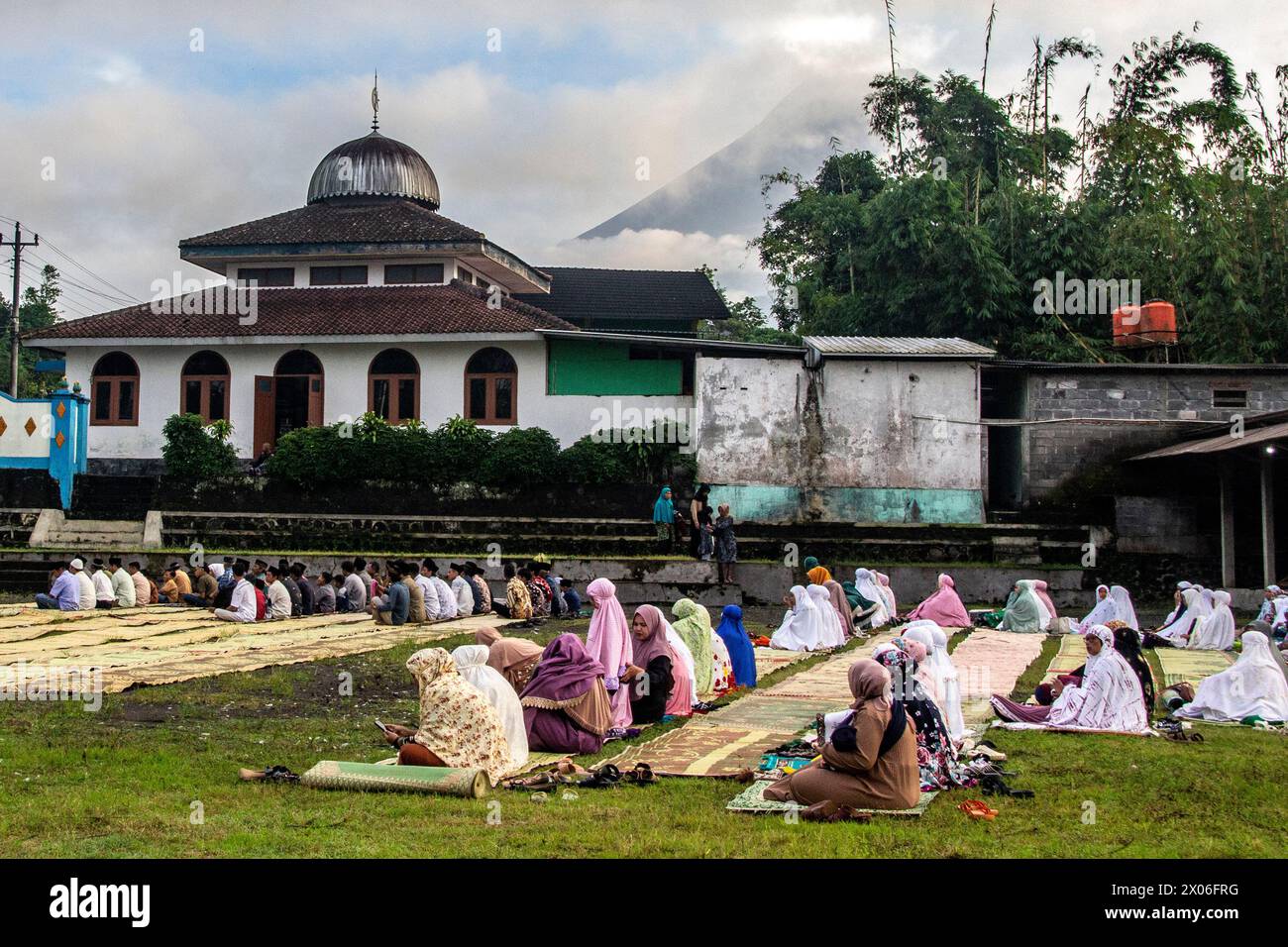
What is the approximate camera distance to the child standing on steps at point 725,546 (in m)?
21.4

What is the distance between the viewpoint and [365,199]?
3284cm

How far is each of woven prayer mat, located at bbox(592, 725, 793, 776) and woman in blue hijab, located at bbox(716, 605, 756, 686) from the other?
8.37 feet

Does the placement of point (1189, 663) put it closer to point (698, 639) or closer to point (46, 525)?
point (698, 639)

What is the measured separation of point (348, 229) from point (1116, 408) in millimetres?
Result: 17873

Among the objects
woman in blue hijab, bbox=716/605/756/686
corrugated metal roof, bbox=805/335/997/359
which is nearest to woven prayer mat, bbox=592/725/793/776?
woman in blue hijab, bbox=716/605/756/686

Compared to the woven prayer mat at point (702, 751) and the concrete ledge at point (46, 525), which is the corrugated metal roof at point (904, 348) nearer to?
the concrete ledge at point (46, 525)

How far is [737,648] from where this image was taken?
12625 millimetres

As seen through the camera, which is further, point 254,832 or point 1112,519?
point 1112,519

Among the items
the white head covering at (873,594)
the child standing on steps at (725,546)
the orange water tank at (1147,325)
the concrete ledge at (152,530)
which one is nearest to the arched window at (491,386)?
the concrete ledge at (152,530)

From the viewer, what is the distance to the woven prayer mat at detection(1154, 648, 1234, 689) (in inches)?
526

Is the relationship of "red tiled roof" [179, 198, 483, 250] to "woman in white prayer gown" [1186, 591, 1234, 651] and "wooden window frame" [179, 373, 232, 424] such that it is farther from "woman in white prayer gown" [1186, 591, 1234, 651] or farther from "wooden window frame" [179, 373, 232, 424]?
"woman in white prayer gown" [1186, 591, 1234, 651]

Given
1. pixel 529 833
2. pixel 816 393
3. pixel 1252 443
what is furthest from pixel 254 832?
pixel 816 393

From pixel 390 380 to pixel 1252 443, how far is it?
17.5 metres
